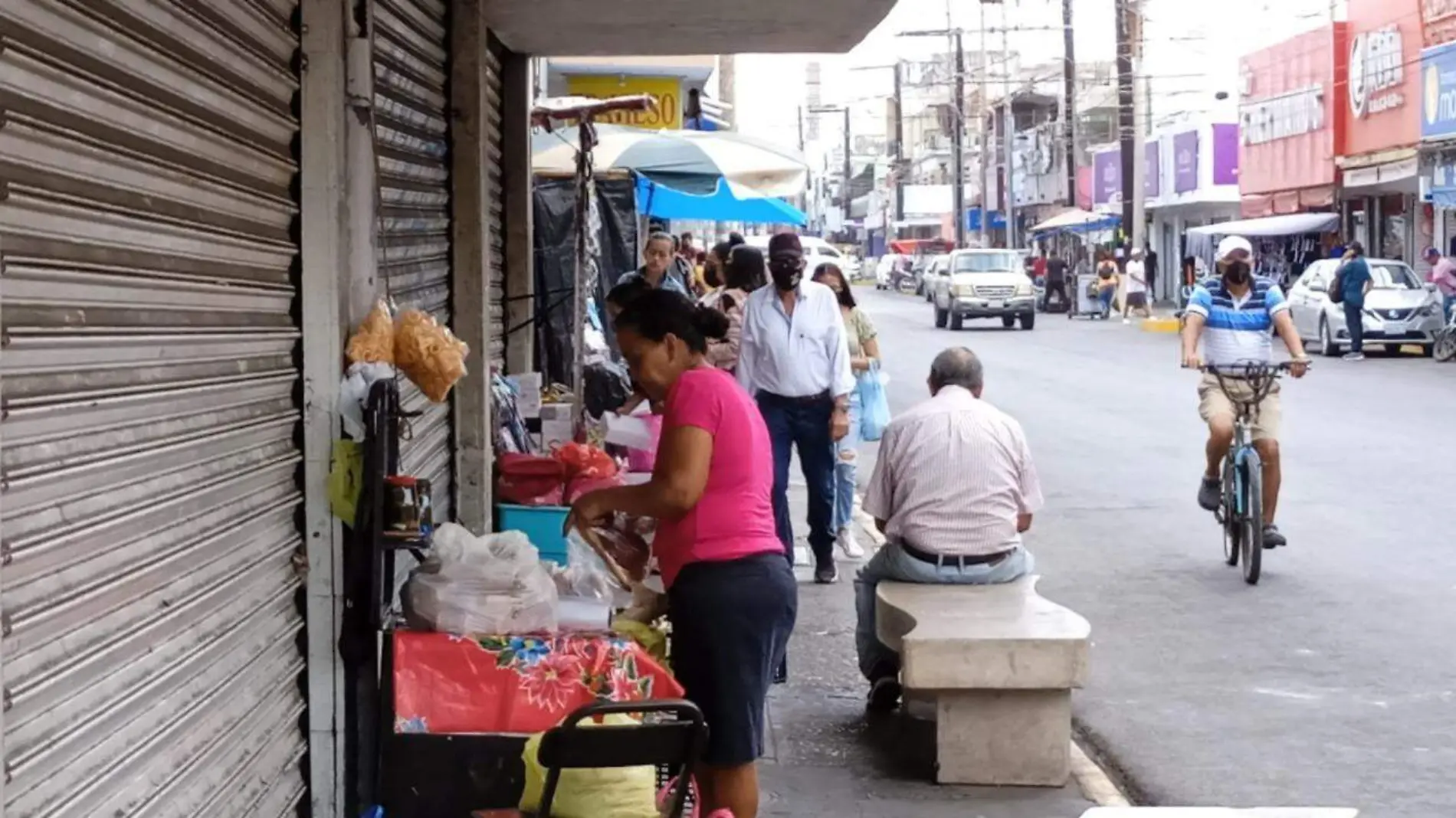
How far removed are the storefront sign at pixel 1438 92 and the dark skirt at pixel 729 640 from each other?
31062mm

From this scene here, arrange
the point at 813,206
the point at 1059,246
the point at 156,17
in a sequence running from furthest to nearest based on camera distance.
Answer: the point at 813,206, the point at 1059,246, the point at 156,17

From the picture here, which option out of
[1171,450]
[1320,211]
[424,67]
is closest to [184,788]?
[424,67]

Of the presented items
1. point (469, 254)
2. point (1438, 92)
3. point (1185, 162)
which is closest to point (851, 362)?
point (469, 254)

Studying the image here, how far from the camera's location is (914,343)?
3619 centimetres

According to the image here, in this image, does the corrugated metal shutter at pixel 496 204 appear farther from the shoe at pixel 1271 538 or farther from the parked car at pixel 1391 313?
the parked car at pixel 1391 313

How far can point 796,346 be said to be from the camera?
30.3 feet

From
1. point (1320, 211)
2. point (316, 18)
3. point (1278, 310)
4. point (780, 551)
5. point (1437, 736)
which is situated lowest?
point (1437, 736)

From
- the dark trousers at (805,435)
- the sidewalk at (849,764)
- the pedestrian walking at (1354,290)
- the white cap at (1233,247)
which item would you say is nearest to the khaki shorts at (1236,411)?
the white cap at (1233,247)

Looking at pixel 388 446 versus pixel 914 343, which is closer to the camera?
pixel 388 446

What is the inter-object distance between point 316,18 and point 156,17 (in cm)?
133

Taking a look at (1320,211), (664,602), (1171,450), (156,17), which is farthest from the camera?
(1320,211)

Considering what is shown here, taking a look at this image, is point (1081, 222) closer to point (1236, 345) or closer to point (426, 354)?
point (1236, 345)

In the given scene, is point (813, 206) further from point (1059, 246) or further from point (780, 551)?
point (780, 551)

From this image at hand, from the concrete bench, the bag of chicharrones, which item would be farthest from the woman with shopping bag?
the bag of chicharrones
